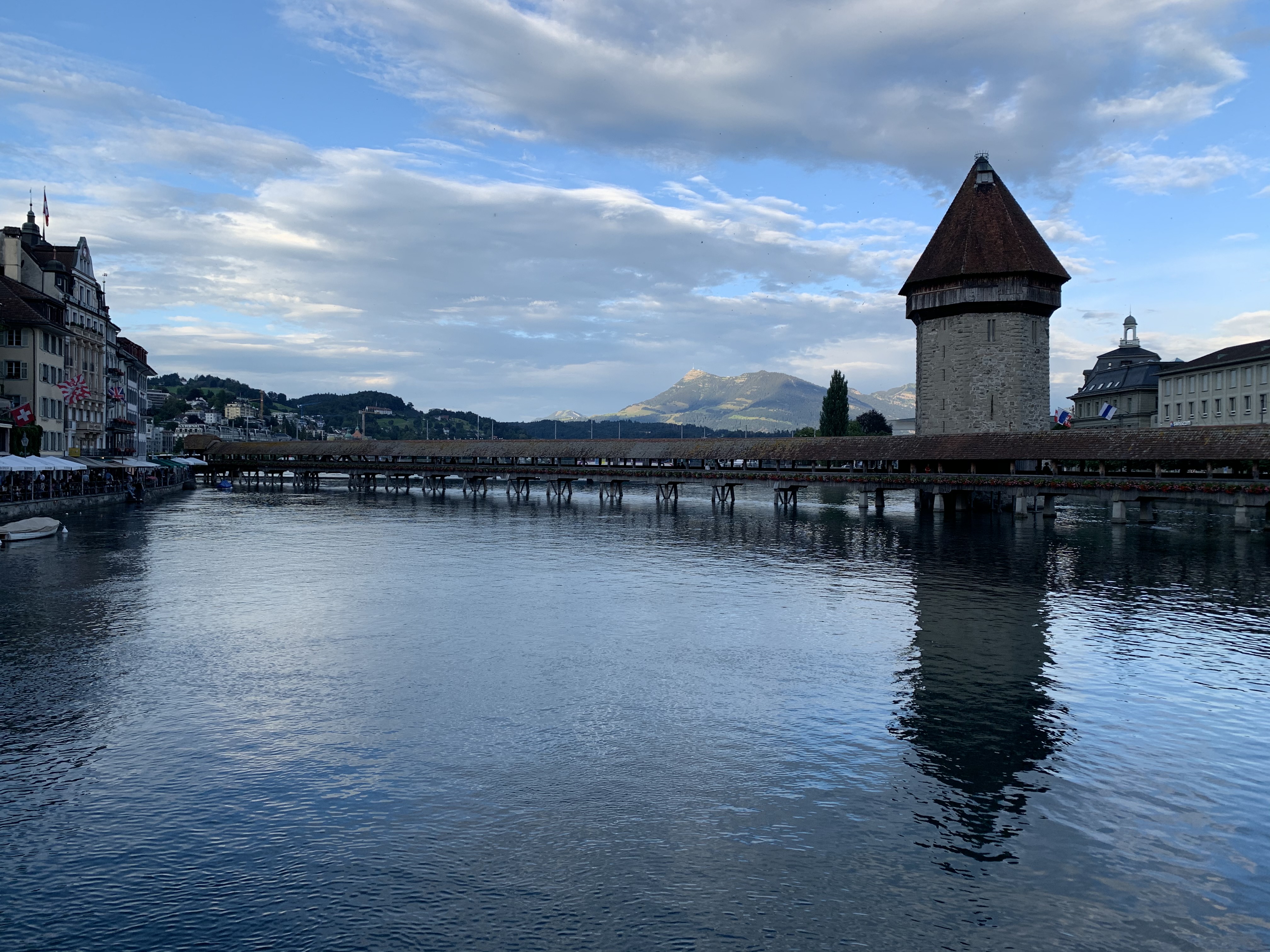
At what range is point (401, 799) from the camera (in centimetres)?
1094

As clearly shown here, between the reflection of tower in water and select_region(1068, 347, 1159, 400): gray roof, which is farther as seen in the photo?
select_region(1068, 347, 1159, 400): gray roof

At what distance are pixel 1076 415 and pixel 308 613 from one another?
343 ft

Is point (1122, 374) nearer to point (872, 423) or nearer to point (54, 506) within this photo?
point (872, 423)

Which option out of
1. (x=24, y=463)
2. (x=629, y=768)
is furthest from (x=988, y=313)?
(x=24, y=463)

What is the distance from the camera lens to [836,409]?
104 metres

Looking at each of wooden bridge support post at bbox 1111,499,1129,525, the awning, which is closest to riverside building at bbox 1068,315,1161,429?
wooden bridge support post at bbox 1111,499,1129,525

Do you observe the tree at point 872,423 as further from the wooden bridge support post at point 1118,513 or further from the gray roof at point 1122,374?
the wooden bridge support post at point 1118,513

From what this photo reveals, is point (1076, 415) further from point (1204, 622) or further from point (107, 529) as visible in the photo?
point (107, 529)

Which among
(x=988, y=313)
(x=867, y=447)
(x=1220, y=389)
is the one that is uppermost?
(x=988, y=313)

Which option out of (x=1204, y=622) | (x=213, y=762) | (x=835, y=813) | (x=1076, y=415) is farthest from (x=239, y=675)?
(x=1076, y=415)

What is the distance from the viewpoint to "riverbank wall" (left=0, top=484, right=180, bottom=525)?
43188 millimetres

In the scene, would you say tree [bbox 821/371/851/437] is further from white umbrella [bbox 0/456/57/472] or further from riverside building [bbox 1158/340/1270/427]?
white umbrella [bbox 0/456/57/472]

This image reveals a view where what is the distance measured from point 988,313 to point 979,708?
54753mm

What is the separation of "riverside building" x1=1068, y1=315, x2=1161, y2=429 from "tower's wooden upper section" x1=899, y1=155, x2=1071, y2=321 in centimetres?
2873
